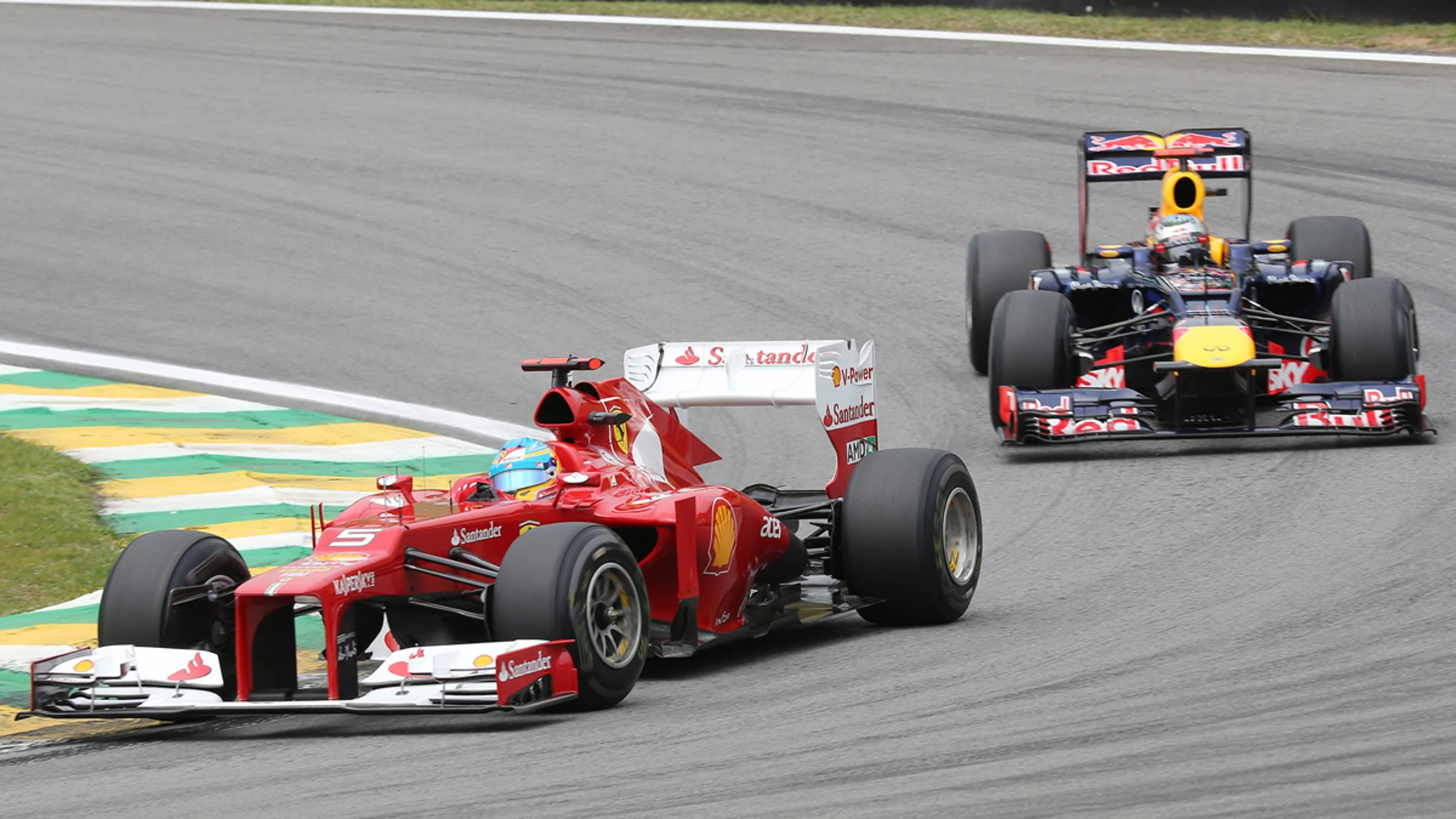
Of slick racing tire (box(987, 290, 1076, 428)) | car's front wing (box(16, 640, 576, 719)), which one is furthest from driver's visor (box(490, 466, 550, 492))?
slick racing tire (box(987, 290, 1076, 428))

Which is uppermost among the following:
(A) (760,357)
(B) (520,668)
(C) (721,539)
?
(A) (760,357)

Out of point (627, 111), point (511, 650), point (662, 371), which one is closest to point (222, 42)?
point (627, 111)

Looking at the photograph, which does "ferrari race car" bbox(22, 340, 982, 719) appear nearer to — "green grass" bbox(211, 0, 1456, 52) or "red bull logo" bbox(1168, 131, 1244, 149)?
"red bull logo" bbox(1168, 131, 1244, 149)

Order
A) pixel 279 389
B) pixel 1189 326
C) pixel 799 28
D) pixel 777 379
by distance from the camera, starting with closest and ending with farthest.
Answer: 1. pixel 777 379
2. pixel 1189 326
3. pixel 279 389
4. pixel 799 28

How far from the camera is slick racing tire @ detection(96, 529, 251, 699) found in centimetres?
725

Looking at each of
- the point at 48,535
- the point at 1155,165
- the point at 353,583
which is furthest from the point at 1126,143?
the point at 353,583

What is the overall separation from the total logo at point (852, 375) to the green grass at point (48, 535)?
3.64 m

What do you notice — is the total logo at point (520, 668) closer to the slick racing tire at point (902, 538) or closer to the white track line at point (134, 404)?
the slick racing tire at point (902, 538)

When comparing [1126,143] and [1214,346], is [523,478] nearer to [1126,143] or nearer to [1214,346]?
[1214,346]

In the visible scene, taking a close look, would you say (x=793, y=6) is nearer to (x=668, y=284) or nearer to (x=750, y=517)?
(x=668, y=284)

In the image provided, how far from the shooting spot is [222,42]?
2584 centimetres

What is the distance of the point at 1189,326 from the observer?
12625 mm

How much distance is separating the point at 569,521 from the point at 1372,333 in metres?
6.81

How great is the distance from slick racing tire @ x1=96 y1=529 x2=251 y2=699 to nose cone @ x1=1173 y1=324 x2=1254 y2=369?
6.95 metres
